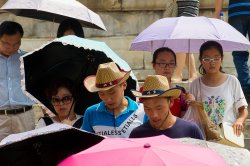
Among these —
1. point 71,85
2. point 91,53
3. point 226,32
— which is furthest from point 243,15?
point 71,85

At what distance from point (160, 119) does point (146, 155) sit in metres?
1.03

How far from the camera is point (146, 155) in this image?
8.73 ft

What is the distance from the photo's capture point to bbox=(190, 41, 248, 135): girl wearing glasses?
189 inches

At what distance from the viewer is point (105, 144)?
9.55 ft

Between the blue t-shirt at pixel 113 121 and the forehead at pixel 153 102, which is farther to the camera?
the blue t-shirt at pixel 113 121

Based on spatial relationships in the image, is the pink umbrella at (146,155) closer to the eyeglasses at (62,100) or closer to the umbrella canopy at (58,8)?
the eyeglasses at (62,100)

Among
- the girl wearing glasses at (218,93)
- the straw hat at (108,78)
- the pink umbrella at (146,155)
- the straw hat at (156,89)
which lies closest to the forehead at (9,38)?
the straw hat at (108,78)

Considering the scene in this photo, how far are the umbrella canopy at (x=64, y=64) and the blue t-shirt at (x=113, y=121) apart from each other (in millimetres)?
492

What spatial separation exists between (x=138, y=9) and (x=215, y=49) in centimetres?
607

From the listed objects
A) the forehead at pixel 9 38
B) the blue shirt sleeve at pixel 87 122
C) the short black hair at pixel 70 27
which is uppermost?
the short black hair at pixel 70 27

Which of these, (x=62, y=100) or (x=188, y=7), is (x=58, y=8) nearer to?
(x=62, y=100)

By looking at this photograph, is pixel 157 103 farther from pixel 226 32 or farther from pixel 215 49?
pixel 226 32

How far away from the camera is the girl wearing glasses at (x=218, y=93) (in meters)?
4.79

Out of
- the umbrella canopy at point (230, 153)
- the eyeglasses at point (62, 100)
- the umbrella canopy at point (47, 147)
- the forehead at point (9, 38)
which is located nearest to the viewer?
the umbrella canopy at point (230, 153)
